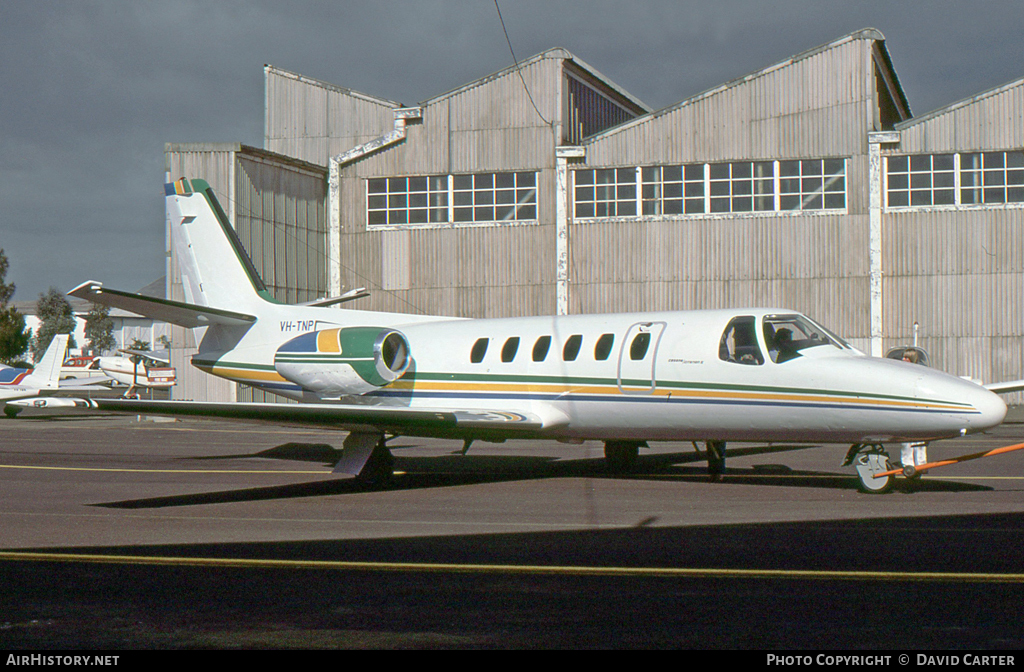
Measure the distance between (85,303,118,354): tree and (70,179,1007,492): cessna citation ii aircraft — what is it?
325 feet

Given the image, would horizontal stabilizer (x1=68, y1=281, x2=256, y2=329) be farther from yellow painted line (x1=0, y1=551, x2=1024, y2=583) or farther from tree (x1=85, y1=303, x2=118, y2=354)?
tree (x1=85, y1=303, x2=118, y2=354)

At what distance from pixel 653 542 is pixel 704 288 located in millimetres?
24875

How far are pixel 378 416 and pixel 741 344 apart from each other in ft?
16.2

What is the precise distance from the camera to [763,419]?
13.0m

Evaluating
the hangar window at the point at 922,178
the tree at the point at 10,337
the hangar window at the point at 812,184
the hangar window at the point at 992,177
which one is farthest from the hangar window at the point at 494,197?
the tree at the point at 10,337

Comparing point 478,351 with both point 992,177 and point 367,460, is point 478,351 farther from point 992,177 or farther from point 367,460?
point 992,177

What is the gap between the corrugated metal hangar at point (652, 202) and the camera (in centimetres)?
3181

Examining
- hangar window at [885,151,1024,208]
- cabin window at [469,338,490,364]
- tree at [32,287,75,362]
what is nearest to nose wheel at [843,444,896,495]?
cabin window at [469,338,490,364]

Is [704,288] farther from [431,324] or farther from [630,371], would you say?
[630,371]

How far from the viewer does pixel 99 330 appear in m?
110

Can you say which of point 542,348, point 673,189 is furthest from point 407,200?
point 542,348

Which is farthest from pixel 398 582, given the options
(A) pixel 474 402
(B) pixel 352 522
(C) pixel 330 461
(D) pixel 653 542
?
(C) pixel 330 461

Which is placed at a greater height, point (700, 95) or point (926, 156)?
point (700, 95)

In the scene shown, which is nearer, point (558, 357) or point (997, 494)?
point (997, 494)
